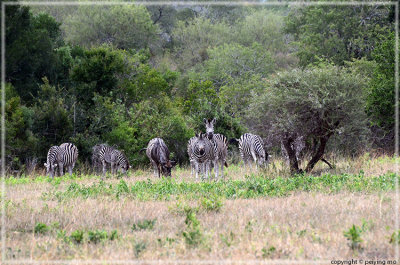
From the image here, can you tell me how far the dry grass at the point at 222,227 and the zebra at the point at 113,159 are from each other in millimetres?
11653

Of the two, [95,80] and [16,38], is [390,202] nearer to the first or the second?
[16,38]

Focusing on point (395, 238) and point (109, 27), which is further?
point (109, 27)

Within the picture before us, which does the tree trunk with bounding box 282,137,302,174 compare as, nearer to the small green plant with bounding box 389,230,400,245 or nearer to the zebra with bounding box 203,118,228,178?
the zebra with bounding box 203,118,228,178

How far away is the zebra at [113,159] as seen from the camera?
80.9ft

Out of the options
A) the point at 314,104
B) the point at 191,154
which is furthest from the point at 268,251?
the point at 191,154

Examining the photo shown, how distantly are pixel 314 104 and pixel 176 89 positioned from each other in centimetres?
3498

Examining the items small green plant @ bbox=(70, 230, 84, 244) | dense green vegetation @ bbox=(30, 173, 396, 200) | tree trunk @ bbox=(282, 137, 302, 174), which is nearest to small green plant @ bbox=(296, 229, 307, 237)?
dense green vegetation @ bbox=(30, 173, 396, 200)

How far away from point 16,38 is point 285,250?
949cm

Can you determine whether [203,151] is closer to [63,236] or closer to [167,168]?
[167,168]

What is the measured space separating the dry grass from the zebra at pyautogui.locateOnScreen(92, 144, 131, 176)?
1165 centimetres

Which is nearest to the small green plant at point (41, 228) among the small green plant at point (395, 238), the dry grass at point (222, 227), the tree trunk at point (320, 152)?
the dry grass at point (222, 227)

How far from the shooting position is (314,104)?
17391 millimetres

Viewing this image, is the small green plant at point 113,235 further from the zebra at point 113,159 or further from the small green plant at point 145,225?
the zebra at point 113,159

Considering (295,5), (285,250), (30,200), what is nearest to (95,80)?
(30,200)
